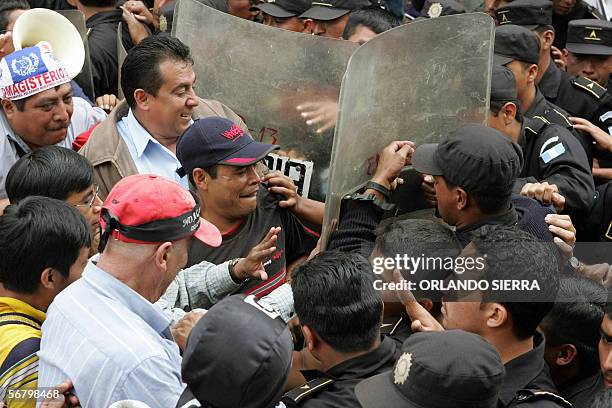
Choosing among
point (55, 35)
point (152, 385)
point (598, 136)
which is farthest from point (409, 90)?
point (55, 35)

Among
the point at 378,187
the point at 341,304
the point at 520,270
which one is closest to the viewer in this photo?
the point at 341,304

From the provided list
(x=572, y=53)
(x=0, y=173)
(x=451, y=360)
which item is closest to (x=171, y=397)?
(x=451, y=360)

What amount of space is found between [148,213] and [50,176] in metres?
1.01

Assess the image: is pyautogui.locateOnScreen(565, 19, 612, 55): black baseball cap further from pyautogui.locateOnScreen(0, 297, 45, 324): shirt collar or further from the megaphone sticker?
pyautogui.locateOnScreen(0, 297, 45, 324): shirt collar

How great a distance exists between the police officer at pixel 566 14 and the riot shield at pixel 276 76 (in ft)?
13.4

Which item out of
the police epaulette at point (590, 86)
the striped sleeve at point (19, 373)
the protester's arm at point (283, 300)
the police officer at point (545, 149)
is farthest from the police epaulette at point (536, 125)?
the striped sleeve at point (19, 373)

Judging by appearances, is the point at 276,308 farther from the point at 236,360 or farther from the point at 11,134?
the point at 11,134

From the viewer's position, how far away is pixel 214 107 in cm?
406

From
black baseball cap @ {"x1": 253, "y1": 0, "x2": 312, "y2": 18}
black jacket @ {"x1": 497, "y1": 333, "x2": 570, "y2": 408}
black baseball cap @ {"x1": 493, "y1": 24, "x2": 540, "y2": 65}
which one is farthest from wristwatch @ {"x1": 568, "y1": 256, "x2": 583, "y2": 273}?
black baseball cap @ {"x1": 253, "y1": 0, "x2": 312, "y2": 18}

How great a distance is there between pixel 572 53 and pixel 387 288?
150 inches

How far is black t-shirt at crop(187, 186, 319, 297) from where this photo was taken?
3508mm

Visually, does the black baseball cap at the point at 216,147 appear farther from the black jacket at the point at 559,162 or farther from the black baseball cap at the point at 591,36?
the black baseball cap at the point at 591,36

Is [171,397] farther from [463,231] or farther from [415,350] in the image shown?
[463,231]

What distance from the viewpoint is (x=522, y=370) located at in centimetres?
284
